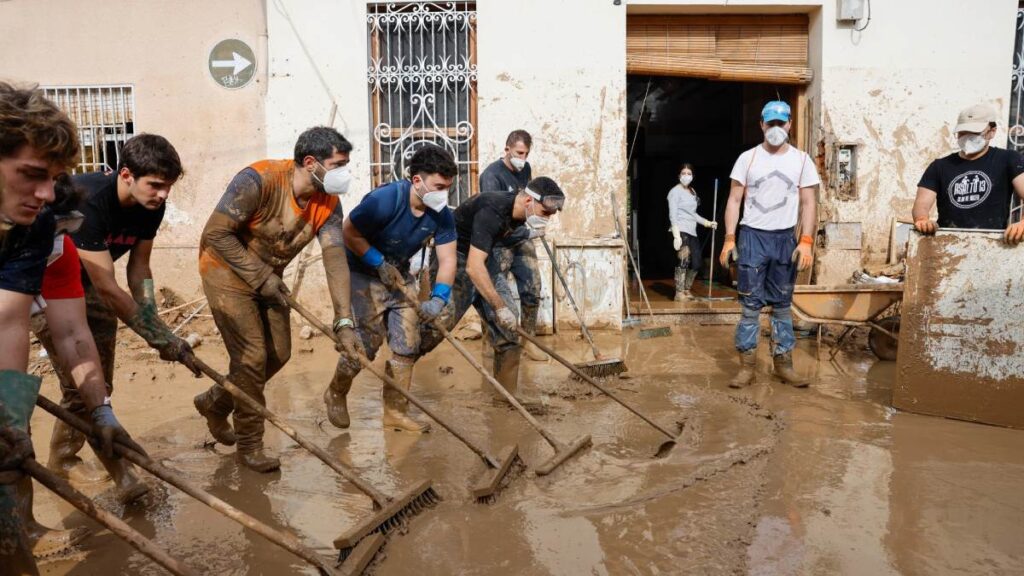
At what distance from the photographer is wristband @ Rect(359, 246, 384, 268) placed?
4.51 meters

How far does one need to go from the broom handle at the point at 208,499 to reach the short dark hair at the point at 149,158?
3.94 feet

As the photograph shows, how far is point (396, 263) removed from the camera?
15.5 feet

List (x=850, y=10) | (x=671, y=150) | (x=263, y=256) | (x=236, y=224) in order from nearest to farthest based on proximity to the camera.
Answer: (x=236, y=224)
(x=263, y=256)
(x=850, y=10)
(x=671, y=150)

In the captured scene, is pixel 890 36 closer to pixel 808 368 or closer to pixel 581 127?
pixel 581 127

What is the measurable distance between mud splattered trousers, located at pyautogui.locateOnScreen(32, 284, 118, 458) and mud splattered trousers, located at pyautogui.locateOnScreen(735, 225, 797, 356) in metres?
4.02

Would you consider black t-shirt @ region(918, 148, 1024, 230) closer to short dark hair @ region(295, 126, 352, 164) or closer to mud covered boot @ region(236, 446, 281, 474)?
short dark hair @ region(295, 126, 352, 164)

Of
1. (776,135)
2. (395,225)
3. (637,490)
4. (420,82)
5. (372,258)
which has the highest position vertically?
(420,82)

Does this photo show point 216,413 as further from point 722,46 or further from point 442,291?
point 722,46

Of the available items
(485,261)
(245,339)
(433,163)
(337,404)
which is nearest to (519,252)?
(485,261)

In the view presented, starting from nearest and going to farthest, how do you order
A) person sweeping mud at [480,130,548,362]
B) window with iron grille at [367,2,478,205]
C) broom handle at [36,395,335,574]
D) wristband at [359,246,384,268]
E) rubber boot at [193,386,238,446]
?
broom handle at [36,395,335,574], rubber boot at [193,386,238,446], wristband at [359,246,384,268], person sweeping mud at [480,130,548,362], window with iron grille at [367,2,478,205]

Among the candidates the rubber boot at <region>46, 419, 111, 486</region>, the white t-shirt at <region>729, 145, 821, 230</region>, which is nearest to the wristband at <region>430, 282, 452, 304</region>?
the rubber boot at <region>46, 419, 111, 486</region>

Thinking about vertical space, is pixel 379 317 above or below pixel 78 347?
below

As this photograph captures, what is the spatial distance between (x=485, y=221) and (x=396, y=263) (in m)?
0.59

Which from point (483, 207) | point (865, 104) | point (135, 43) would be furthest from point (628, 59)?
point (135, 43)
